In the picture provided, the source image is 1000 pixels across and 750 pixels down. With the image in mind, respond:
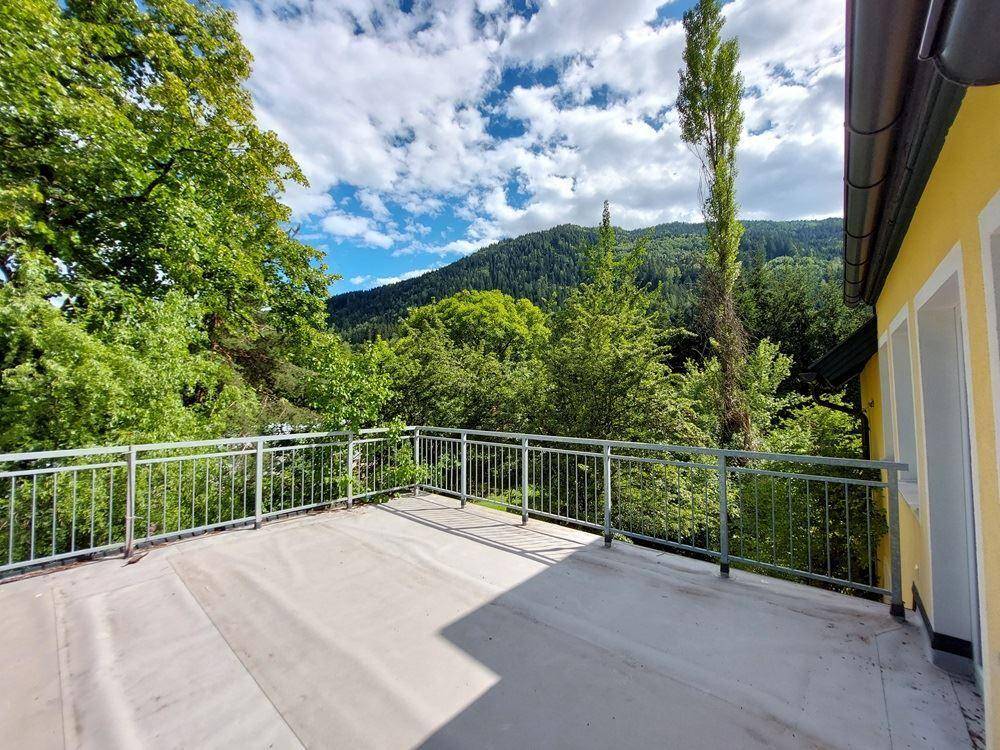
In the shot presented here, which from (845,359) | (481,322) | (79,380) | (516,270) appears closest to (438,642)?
(79,380)

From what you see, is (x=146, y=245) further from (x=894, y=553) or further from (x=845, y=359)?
(x=845, y=359)

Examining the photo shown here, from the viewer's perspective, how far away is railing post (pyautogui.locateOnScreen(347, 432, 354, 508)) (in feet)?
18.7

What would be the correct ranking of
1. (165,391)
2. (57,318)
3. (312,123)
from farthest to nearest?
(312,123) < (165,391) < (57,318)

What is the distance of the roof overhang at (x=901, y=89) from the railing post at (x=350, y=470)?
555 cm

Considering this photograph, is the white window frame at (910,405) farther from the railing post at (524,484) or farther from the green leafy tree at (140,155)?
the green leafy tree at (140,155)

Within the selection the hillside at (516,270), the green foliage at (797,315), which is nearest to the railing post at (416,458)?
the green foliage at (797,315)

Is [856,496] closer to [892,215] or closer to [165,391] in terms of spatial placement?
[892,215]

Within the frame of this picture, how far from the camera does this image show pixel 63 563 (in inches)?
157

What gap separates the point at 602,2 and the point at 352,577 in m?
7.08

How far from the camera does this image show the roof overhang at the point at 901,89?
954mm

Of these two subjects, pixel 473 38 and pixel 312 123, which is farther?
pixel 312 123

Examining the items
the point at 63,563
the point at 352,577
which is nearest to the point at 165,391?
the point at 63,563

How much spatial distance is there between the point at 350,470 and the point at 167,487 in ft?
6.56

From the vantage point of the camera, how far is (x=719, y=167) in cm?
1122
